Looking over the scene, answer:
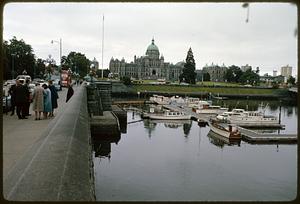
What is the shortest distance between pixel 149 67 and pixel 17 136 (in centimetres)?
17172

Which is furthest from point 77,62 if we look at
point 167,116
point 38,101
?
point 38,101

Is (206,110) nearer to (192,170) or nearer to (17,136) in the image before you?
(192,170)

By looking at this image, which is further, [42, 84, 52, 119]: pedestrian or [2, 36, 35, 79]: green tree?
[2, 36, 35, 79]: green tree

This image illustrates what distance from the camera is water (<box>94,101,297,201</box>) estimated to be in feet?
61.7

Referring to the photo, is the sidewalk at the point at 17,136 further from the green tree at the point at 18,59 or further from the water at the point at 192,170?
the green tree at the point at 18,59

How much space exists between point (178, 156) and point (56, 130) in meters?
21.8

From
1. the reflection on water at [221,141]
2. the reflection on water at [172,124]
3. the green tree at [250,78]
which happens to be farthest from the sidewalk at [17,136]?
the green tree at [250,78]

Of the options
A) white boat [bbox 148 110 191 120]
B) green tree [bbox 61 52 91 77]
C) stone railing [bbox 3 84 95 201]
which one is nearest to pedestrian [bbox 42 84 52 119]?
stone railing [bbox 3 84 95 201]

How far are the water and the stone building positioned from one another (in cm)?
14297

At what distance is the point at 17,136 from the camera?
10.4m

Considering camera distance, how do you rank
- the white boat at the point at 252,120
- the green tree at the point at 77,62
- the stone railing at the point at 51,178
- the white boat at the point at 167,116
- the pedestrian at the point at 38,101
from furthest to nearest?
the green tree at the point at 77,62 → the white boat at the point at 167,116 → the white boat at the point at 252,120 → the pedestrian at the point at 38,101 → the stone railing at the point at 51,178

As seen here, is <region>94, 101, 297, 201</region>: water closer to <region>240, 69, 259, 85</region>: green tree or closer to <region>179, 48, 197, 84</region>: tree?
<region>179, 48, 197, 84</region>: tree

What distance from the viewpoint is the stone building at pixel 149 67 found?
182 metres

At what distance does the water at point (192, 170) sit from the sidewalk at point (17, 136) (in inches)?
208
